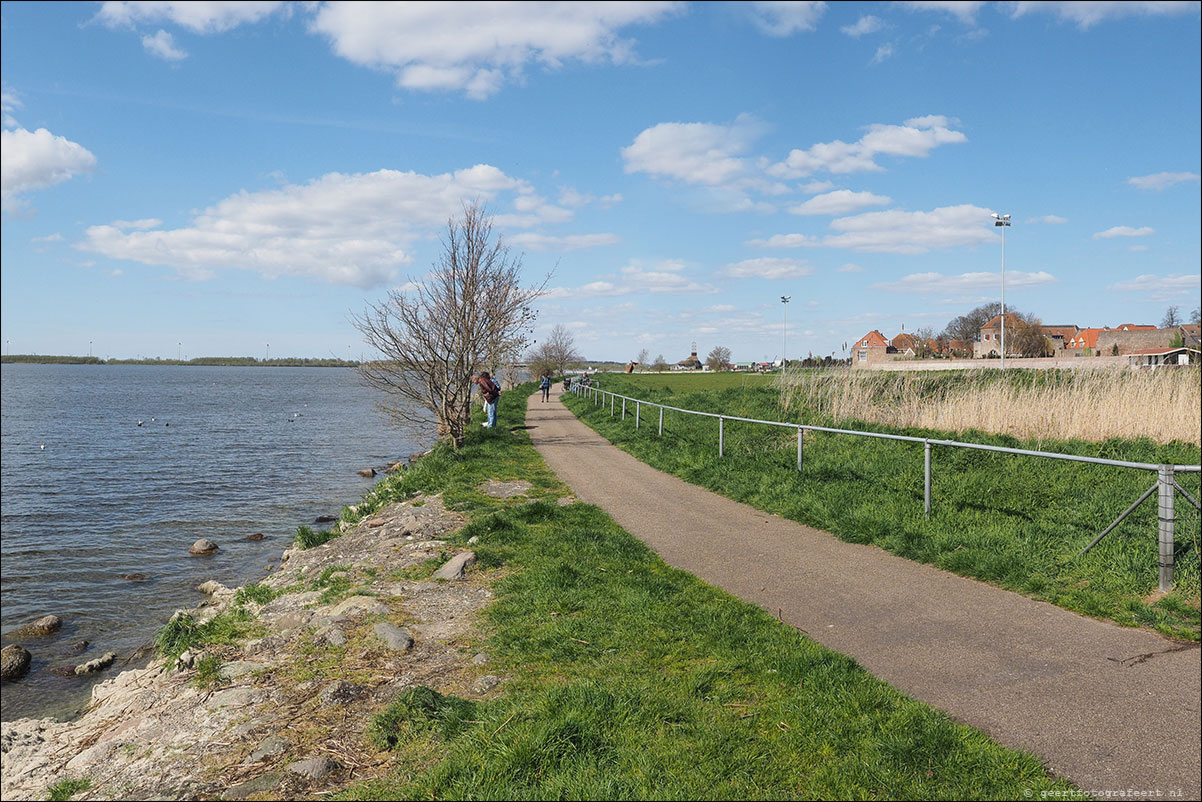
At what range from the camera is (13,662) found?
10383 mm

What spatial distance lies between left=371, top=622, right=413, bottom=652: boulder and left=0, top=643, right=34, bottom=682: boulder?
771cm

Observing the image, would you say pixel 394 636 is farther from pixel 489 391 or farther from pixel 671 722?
pixel 489 391

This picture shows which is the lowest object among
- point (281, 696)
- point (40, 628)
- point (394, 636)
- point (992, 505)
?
point (40, 628)

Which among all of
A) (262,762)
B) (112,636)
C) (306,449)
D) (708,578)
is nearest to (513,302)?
(112,636)

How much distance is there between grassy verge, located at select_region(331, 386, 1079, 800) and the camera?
3502 mm

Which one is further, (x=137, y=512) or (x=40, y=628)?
(x=137, y=512)

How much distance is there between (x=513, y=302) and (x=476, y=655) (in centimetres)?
1397

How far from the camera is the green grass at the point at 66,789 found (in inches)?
182

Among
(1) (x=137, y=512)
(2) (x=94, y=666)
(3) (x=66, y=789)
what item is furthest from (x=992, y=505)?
(1) (x=137, y=512)

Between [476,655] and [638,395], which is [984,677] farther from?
[638,395]

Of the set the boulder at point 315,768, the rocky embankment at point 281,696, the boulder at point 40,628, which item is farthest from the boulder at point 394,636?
the boulder at point 40,628

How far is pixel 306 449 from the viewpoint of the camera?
3462cm

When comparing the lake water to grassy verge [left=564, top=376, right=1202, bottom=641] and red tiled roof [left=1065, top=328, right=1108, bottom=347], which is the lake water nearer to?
grassy verge [left=564, top=376, right=1202, bottom=641]

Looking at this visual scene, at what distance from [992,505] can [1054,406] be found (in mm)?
4953
